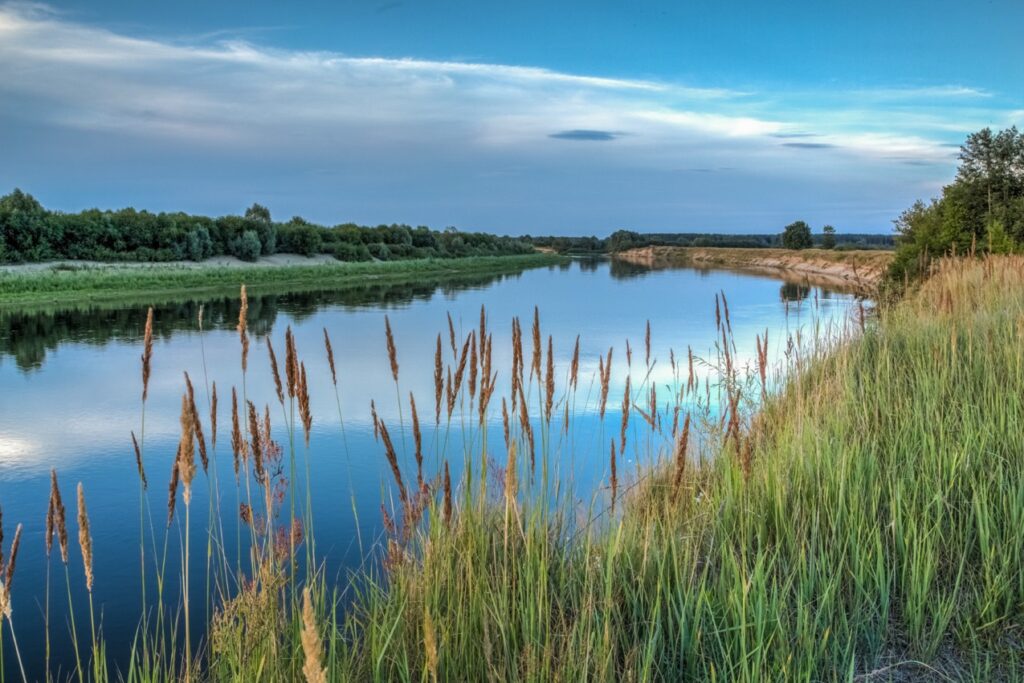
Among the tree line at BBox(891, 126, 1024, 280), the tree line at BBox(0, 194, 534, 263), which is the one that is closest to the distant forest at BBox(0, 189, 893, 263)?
the tree line at BBox(0, 194, 534, 263)

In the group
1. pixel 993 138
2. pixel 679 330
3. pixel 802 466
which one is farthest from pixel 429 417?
pixel 993 138

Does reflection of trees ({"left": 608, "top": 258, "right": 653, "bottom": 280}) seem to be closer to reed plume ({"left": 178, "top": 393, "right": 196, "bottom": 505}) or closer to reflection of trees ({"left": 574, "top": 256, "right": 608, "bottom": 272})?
reflection of trees ({"left": 574, "top": 256, "right": 608, "bottom": 272})

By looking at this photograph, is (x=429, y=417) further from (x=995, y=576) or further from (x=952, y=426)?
(x=995, y=576)

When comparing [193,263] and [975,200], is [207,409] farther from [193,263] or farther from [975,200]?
[193,263]

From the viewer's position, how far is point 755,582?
8.14 feet

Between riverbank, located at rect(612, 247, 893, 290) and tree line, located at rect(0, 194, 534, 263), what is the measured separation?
90.0 ft

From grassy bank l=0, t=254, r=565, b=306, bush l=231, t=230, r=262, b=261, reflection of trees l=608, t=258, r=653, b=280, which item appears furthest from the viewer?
reflection of trees l=608, t=258, r=653, b=280

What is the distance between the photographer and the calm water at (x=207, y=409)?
17.3ft

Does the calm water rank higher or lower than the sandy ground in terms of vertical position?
lower

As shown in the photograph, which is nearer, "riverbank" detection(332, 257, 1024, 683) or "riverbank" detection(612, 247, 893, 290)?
"riverbank" detection(332, 257, 1024, 683)

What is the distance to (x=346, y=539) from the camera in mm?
5734

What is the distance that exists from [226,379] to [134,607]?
707 cm

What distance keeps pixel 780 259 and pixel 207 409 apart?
5657 cm

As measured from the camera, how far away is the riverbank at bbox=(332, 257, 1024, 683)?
2240 mm
